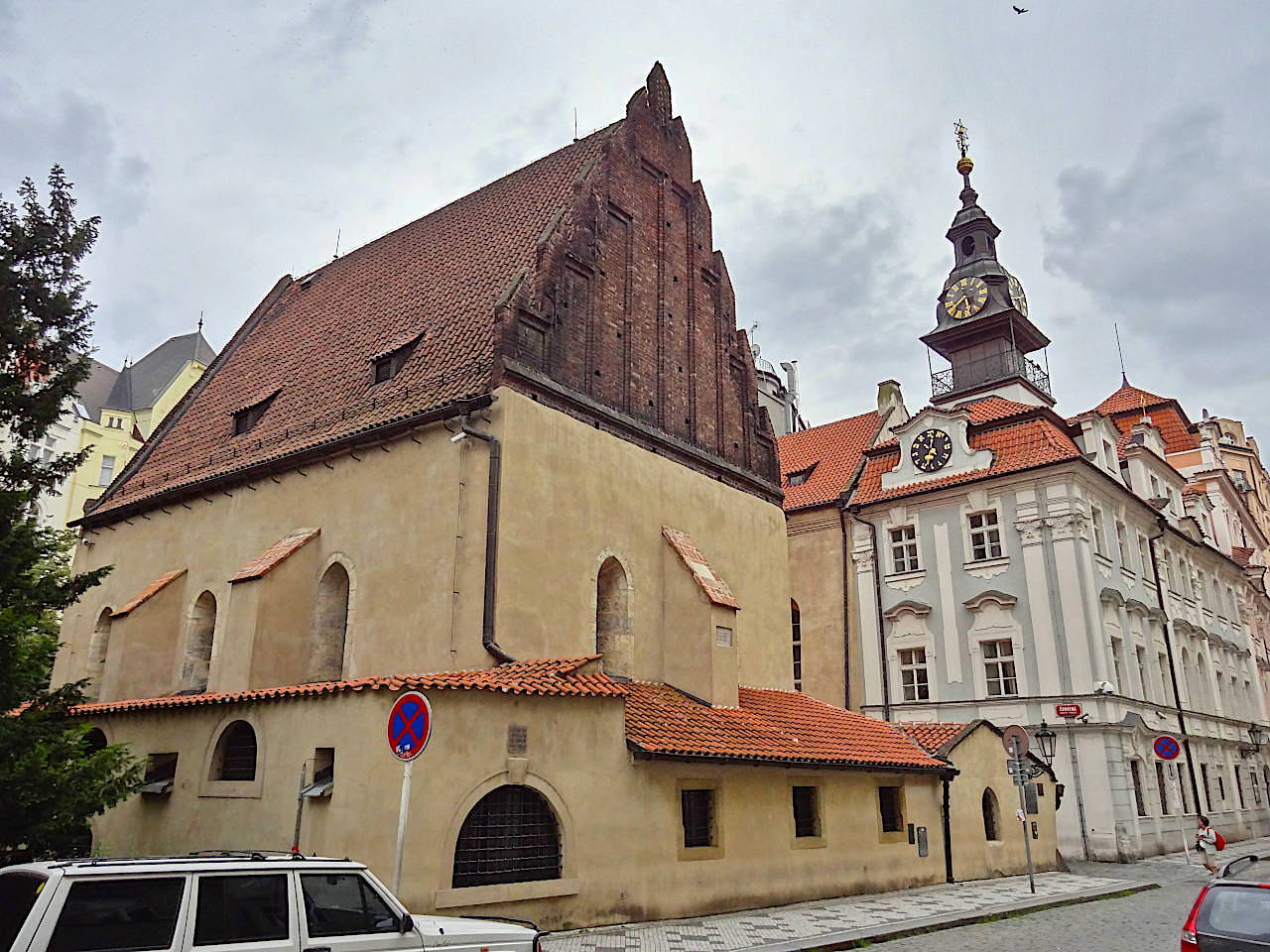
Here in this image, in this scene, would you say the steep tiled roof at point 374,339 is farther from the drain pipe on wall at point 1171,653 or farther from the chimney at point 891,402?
the drain pipe on wall at point 1171,653

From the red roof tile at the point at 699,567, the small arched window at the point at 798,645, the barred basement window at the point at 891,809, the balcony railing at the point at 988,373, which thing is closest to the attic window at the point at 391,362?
the red roof tile at the point at 699,567

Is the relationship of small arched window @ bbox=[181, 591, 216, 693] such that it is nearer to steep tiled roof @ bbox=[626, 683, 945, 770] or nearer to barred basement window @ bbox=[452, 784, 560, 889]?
steep tiled roof @ bbox=[626, 683, 945, 770]

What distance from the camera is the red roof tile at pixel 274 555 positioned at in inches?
645

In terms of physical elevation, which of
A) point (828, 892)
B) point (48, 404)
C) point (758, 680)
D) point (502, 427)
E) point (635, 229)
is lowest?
point (828, 892)

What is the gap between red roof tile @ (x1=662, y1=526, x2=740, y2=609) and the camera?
17.4 m

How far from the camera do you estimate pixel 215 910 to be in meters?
6.33

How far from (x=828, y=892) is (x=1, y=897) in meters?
12.7

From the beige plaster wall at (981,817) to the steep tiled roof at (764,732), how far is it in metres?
1.31

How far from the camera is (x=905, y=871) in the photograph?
17422 millimetres

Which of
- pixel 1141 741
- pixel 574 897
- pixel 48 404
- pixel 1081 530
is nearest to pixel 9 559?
pixel 48 404

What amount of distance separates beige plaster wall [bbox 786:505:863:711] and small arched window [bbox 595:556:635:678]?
15768 millimetres

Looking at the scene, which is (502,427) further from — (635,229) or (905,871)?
(905,871)

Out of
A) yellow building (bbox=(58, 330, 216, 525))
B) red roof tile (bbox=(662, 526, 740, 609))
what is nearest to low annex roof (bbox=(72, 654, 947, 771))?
red roof tile (bbox=(662, 526, 740, 609))

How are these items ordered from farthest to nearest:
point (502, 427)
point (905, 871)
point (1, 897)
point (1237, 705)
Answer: point (1237, 705)
point (905, 871)
point (502, 427)
point (1, 897)
